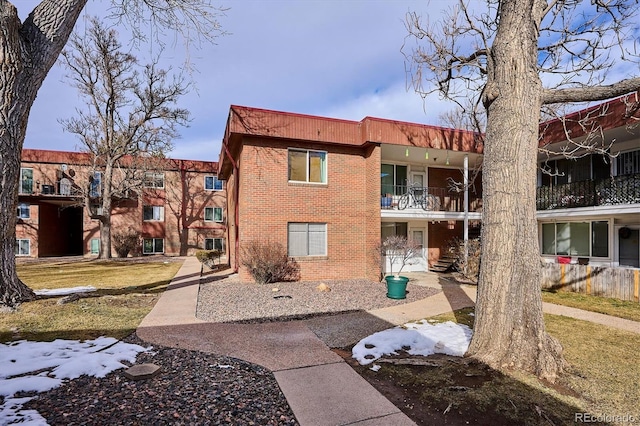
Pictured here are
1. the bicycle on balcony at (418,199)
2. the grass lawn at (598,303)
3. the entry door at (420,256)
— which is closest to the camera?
the grass lawn at (598,303)

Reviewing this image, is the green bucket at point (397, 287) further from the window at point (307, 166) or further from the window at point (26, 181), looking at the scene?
the window at point (26, 181)

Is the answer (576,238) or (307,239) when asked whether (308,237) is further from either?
(576,238)

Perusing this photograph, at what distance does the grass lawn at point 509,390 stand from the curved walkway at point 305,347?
366 mm

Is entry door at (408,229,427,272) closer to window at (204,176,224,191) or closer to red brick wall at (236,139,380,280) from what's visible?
red brick wall at (236,139,380,280)

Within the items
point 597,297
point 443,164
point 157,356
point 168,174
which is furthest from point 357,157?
point 168,174

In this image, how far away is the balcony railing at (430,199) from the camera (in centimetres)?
1377

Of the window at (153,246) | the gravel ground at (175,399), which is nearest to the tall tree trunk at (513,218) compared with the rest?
the gravel ground at (175,399)

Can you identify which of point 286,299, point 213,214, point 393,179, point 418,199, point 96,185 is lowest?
point 286,299

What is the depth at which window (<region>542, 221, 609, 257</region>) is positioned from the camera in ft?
41.6

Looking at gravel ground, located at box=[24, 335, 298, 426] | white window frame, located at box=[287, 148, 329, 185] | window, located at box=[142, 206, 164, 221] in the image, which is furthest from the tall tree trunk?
window, located at box=[142, 206, 164, 221]

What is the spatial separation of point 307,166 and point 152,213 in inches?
738

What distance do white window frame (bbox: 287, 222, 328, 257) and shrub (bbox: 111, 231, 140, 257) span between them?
58.4 ft

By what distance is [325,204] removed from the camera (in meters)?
12.2

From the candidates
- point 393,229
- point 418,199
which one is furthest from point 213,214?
point 418,199
